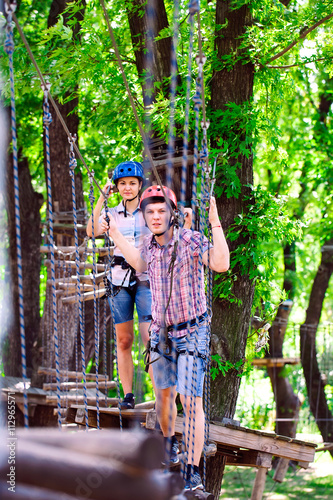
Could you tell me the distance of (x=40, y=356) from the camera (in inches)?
316

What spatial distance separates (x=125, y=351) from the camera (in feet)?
13.0

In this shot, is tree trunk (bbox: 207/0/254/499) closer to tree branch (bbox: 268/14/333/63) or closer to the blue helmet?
tree branch (bbox: 268/14/333/63)

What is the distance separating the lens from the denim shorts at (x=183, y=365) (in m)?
3.07

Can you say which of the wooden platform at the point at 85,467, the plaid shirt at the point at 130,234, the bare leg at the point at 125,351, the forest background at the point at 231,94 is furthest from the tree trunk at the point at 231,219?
the wooden platform at the point at 85,467

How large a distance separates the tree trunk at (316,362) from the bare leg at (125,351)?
5.35 metres

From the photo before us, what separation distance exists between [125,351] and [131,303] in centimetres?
30

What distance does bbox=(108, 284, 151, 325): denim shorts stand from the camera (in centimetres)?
382

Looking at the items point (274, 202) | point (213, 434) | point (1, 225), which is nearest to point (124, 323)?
point (213, 434)

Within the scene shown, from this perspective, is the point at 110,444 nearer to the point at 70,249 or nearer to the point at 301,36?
the point at 301,36

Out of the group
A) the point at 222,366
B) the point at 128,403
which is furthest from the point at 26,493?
the point at 222,366

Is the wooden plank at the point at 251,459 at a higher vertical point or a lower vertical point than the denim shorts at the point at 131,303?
lower

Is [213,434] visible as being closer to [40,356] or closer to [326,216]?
[40,356]

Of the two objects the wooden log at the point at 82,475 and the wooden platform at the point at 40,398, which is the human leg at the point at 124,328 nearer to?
the wooden platform at the point at 40,398

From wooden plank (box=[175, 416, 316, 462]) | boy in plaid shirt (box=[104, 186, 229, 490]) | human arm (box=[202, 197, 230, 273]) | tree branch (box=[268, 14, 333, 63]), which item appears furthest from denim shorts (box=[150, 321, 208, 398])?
tree branch (box=[268, 14, 333, 63])
